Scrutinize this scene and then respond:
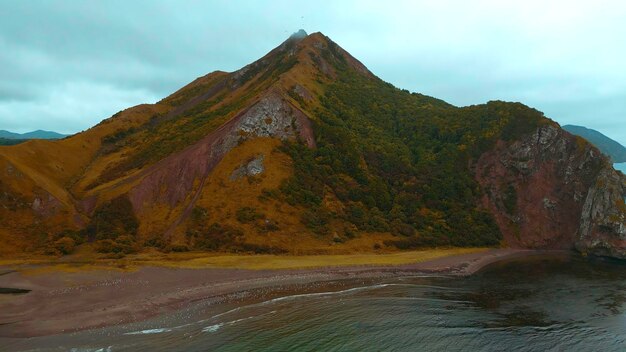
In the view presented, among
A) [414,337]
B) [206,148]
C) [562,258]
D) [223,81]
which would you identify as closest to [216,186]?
[206,148]

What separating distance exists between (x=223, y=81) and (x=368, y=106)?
68239mm

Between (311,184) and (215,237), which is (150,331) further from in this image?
(311,184)

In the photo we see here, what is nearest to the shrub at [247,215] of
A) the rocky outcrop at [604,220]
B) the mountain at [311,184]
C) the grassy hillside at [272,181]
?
the grassy hillside at [272,181]

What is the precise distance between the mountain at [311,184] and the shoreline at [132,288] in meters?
14.8

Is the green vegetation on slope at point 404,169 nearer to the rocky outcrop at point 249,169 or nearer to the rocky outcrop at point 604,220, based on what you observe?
the rocky outcrop at point 249,169

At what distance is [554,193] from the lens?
109688 millimetres

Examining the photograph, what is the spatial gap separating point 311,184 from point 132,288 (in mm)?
54753

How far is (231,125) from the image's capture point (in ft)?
371

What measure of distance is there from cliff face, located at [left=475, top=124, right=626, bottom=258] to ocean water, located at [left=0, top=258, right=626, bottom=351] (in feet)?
102

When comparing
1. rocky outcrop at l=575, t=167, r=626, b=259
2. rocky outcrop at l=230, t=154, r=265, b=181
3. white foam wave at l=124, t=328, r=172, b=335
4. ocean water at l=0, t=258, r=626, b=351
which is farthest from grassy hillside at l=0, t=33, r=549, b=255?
white foam wave at l=124, t=328, r=172, b=335

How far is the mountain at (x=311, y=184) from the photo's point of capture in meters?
87.6

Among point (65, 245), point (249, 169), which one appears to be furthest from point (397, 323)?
point (65, 245)

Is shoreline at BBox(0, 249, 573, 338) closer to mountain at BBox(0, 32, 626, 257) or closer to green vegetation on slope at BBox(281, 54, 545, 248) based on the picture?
mountain at BBox(0, 32, 626, 257)

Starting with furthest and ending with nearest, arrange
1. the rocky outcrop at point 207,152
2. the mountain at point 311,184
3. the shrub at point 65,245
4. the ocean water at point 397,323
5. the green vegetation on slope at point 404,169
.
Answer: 1. the green vegetation on slope at point 404,169
2. the rocky outcrop at point 207,152
3. the mountain at point 311,184
4. the shrub at point 65,245
5. the ocean water at point 397,323
